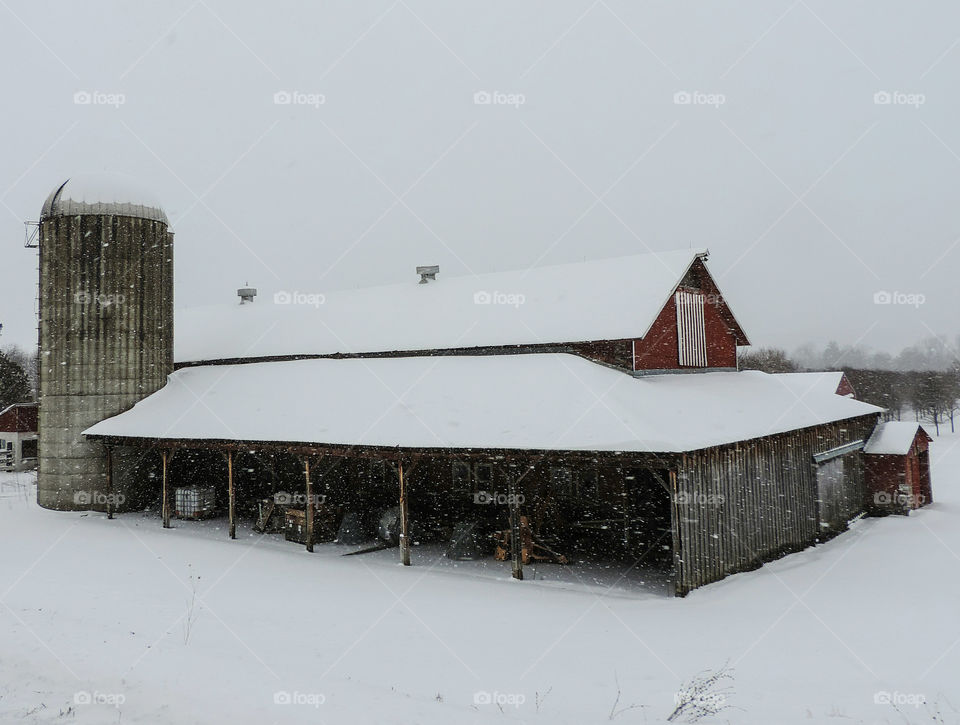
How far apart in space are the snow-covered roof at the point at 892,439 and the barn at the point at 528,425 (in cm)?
Answer: 68

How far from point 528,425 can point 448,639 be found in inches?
180

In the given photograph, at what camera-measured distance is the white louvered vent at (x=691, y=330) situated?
18.7 metres

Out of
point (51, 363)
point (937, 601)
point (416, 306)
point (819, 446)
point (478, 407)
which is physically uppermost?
point (416, 306)

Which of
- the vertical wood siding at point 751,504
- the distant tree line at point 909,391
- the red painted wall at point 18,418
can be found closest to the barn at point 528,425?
the vertical wood siding at point 751,504

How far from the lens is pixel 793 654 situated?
30.0 feet

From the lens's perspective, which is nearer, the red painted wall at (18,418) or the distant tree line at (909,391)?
the red painted wall at (18,418)

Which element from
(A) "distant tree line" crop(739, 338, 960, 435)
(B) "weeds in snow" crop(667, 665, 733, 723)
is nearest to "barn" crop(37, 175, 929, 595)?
(B) "weeds in snow" crop(667, 665, 733, 723)

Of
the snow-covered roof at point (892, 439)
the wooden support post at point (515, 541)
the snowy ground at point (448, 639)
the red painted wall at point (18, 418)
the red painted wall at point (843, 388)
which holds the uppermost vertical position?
the red painted wall at point (843, 388)

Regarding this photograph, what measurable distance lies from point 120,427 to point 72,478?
3.20m

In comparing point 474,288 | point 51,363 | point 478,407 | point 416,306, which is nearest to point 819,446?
point 478,407

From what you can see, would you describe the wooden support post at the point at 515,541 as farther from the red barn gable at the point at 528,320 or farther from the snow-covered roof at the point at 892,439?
the snow-covered roof at the point at 892,439

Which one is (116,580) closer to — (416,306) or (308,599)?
(308,599)

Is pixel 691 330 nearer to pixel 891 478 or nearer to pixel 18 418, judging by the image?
pixel 891 478

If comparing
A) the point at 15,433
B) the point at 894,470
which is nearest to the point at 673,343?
the point at 894,470
